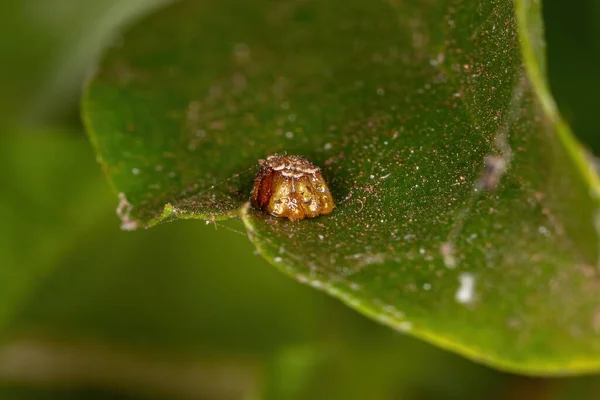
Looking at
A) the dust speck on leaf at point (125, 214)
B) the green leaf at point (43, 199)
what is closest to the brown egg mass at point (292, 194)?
the dust speck on leaf at point (125, 214)

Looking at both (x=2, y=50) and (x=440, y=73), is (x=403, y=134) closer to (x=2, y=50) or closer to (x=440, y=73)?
(x=440, y=73)

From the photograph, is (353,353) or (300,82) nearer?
(300,82)

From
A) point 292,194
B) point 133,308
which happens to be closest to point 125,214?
point 292,194

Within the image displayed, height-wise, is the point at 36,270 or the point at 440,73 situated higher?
the point at 440,73

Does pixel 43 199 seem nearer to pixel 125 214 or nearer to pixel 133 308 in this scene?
pixel 133 308

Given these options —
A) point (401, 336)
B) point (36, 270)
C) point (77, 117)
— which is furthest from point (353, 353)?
point (77, 117)

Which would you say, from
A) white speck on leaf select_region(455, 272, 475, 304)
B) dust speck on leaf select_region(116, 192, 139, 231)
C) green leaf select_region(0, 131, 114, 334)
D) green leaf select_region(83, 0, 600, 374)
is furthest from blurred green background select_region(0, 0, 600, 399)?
white speck on leaf select_region(455, 272, 475, 304)
